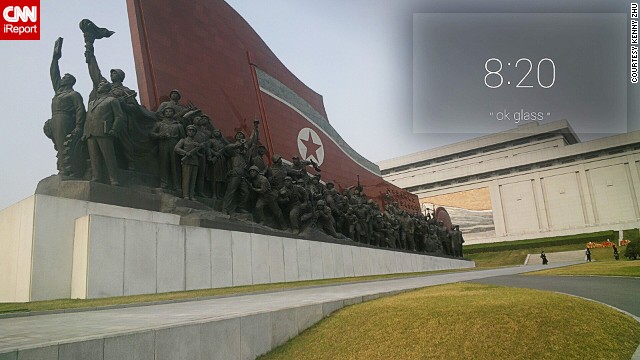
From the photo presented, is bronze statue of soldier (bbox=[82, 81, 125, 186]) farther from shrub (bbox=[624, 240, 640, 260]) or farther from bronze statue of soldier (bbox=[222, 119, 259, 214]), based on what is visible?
shrub (bbox=[624, 240, 640, 260])

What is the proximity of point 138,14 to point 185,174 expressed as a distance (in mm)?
3684

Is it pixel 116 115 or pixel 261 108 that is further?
pixel 261 108

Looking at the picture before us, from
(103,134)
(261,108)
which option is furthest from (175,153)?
(261,108)

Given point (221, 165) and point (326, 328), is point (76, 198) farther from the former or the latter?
point (326, 328)

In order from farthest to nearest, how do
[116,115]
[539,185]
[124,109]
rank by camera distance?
[539,185] < [124,109] < [116,115]

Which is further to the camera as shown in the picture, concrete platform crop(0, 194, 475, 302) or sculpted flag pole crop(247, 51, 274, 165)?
sculpted flag pole crop(247, 51, 274, 165)

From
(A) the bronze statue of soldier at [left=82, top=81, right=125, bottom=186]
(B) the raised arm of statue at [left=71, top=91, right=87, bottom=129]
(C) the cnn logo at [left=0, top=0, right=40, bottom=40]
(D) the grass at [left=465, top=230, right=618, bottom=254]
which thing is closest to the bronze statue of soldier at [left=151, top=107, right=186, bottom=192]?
(A) the bronze statue of soldier at [left=82, top=81, right=125, bottom=186]

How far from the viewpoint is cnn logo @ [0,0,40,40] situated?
6.83 metres

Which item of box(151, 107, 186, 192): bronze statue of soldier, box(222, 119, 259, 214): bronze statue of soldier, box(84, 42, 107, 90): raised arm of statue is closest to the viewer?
box(84, 42, 107, 90): raised arm of statue

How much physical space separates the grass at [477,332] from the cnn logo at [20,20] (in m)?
5.59

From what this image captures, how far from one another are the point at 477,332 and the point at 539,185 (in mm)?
43004

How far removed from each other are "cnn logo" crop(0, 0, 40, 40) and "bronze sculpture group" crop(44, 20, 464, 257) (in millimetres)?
1406

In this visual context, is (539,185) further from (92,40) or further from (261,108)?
(92,40)

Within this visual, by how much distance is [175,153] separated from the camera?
30.2ft
